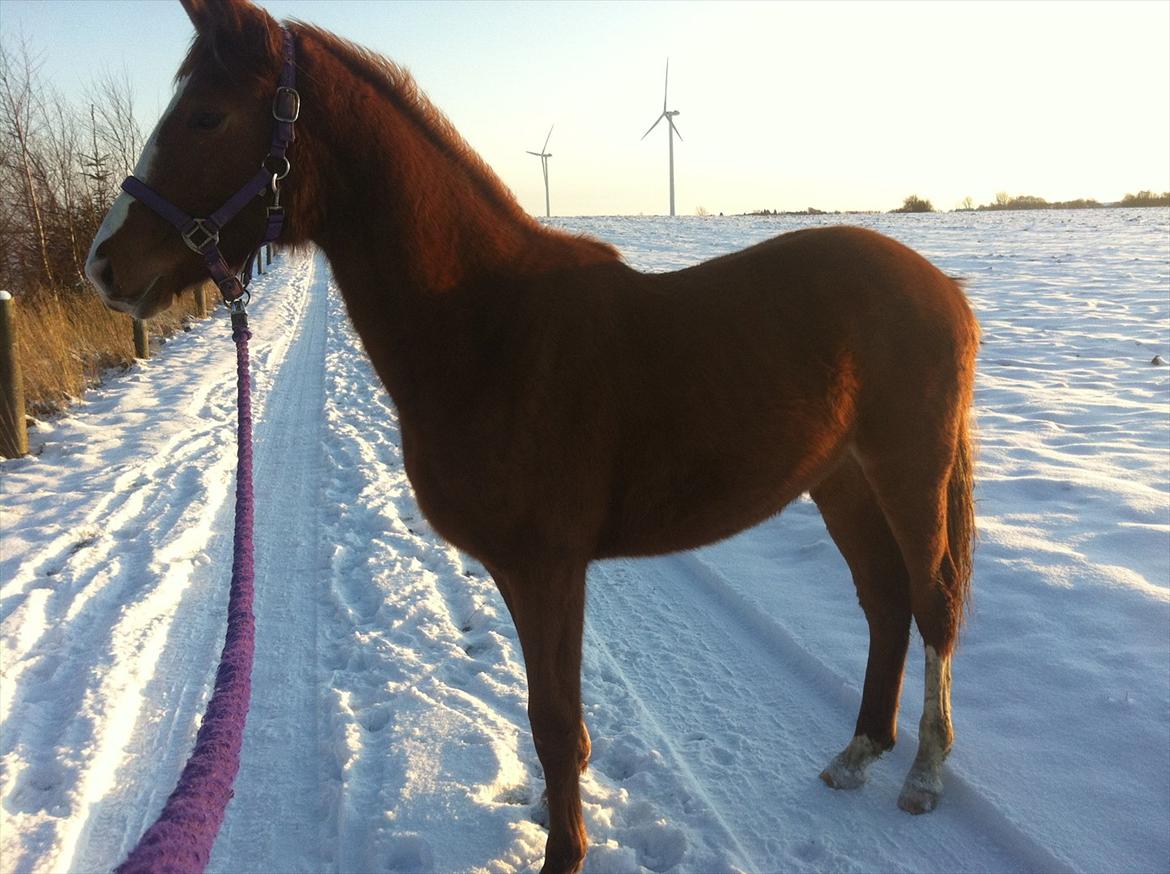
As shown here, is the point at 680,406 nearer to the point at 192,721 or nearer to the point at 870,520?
the point at 870,520

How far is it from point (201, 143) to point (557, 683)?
196cm

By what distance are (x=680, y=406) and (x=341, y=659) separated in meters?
2.36

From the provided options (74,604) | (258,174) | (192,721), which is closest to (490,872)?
(192,721)

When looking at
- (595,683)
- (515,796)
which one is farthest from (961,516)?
(515,796)

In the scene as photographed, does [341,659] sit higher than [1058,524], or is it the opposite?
[1058,524]

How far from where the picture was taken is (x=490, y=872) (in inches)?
97.5

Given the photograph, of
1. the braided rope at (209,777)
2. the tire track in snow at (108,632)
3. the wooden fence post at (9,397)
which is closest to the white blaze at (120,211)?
the braided rope at (209,777)

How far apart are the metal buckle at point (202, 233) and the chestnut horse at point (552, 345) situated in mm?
44

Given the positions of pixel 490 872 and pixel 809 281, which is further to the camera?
pixel 809 281

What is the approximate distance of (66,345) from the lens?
384 inches

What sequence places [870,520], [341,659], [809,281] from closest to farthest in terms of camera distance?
[809,281] → [870,520] → [341,659]

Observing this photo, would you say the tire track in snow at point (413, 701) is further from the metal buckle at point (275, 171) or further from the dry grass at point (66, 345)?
the dry grass at point (66, 345)

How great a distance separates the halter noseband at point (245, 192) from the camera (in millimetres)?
2031

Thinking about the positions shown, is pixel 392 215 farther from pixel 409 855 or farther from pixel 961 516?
pixel 961 516
